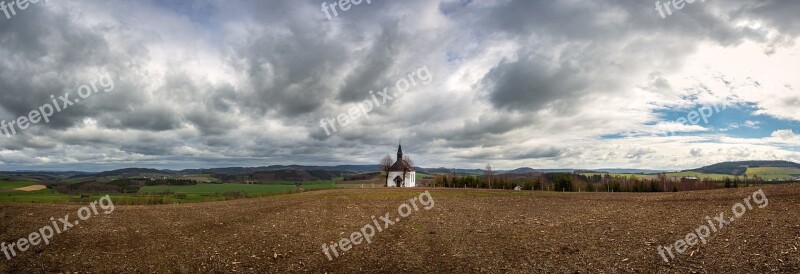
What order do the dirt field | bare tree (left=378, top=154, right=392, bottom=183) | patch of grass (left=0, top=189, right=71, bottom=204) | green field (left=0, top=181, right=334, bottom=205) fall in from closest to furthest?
the dirt field, patch of grass (left=0, top=189, right=71, bottom=204), green field (left=0, top=181, right=334, bottom=205), bare tree (left=378, top=154, right=392, bottom=183)

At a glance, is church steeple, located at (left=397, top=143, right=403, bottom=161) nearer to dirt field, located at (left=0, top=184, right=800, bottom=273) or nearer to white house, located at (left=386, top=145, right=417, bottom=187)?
white house, located at (left=386, top=145, right=417, bottom=187)

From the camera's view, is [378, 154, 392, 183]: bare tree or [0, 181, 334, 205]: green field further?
[378, 154, 392, 183]: bare tree

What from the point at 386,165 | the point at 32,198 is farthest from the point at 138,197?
the point at 386,165

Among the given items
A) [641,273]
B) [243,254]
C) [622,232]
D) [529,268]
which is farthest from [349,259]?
[622,232]

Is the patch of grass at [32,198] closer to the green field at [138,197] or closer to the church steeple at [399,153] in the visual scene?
the green field at [138,197]

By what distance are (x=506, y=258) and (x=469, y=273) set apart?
2.28m

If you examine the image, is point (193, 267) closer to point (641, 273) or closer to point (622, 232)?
point (641, 273)

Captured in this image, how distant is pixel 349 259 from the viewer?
18609 mm

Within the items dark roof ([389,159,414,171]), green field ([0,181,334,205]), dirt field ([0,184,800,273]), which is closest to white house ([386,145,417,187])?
dark roof ([389,159,414,171])

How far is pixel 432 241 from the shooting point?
21.0 meters

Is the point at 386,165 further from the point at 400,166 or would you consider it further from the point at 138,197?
the point at 138,197

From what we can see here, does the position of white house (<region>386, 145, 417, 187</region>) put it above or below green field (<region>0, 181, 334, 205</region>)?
above

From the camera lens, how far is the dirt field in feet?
54.1

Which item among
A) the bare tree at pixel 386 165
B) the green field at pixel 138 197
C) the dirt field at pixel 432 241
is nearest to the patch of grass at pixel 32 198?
the green field at pixel 138 197
